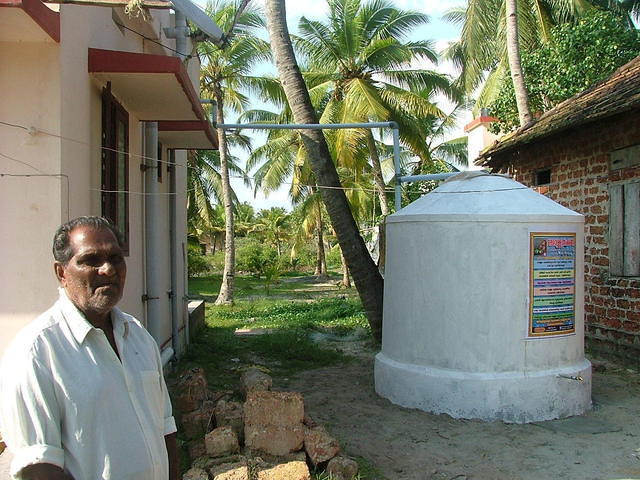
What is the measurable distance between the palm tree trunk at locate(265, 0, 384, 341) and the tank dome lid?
242 cm

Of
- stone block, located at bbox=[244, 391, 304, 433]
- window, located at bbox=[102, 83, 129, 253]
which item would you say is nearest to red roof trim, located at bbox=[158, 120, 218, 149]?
window, located at bbox=[102, 83, 129, 253]

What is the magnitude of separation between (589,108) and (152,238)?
19.7ft

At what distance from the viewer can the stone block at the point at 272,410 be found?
486 cm

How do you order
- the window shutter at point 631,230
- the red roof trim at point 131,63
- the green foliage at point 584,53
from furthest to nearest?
1. the green foliage at point 584,53
2. the window shutter at point 631,230
3. the red roof trim at point 131,63

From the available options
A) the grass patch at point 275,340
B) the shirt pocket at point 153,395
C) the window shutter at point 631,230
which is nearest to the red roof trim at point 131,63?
the grass patch at point 275,340

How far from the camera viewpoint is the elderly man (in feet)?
6.37

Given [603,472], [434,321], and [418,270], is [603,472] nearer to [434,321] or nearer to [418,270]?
[434,321]

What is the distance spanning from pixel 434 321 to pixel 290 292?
1903 centimetres

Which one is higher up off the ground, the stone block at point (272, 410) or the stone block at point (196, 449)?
the stone block at point (272, 410)

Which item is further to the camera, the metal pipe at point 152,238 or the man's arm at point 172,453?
the metal pipe at point 152,238

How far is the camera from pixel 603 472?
505 cm

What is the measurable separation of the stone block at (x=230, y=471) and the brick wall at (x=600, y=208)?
19.8 ft

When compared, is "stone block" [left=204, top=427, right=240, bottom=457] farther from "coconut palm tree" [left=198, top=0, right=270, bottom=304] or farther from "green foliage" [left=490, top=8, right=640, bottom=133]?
"coconut palm tree" [left=198, top=0, right=270, bottom=304]

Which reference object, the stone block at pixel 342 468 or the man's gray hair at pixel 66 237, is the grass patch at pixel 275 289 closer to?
the stone block at pixel 342 468
